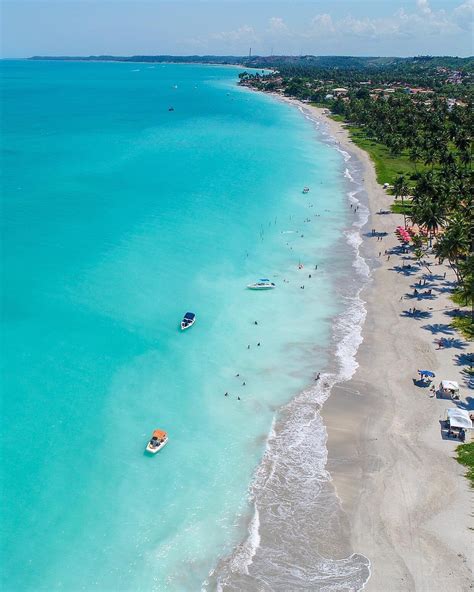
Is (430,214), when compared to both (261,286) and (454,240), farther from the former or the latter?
(261,286)

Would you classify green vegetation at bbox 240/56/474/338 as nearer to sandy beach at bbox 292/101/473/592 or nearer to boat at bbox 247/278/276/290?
sandy beach at bbox 292/101/473/592

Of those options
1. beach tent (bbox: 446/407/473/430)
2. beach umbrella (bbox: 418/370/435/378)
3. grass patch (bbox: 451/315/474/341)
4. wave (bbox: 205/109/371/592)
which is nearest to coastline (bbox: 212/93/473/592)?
wave (bbox: 205/109/371/592)

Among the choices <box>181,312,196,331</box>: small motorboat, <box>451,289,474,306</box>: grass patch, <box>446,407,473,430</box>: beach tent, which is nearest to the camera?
<box>446,407,473,430</box>: beach tent

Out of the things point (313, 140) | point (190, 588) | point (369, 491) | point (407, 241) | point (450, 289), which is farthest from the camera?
point (313, 140)

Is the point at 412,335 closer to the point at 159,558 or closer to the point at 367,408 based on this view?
the point at 367,408

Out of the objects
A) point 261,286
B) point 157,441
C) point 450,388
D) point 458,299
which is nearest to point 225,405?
point 157,441

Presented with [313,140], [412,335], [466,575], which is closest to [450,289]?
[412,335]
